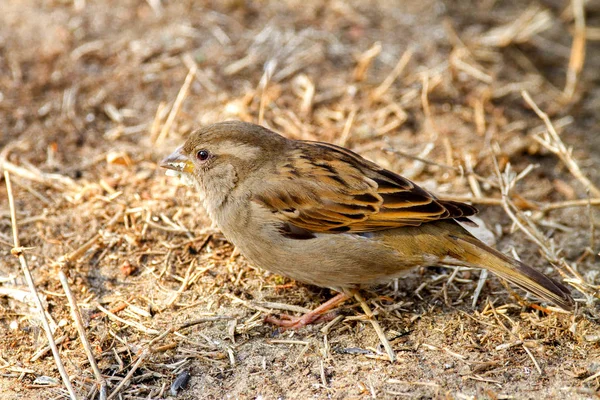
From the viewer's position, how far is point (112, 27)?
275 inches

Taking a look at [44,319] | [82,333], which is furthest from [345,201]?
[44,319]

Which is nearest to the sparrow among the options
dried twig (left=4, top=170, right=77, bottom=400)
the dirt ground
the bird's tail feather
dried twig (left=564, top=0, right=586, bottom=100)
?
the bird's tail feather

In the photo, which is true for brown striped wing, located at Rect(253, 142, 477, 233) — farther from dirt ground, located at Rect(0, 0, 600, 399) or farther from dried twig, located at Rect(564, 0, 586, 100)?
dried twig, located at Rect(564, 0, 586, 100)

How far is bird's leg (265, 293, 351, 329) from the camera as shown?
14.6ft

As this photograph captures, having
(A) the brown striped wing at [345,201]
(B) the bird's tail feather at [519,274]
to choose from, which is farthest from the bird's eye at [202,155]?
(B) the bird's tail feather at [519,274]

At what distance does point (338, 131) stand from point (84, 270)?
8.16 feet

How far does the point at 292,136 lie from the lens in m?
6.09

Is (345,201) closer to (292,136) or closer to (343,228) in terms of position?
(343,228)

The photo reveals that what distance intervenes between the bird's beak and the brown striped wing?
1.92ft

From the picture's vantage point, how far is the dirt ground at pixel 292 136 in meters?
4.14

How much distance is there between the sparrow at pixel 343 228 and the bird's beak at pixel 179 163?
0.39 metres

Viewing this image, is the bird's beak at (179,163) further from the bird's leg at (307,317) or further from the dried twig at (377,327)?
the dried twig at (377,327)

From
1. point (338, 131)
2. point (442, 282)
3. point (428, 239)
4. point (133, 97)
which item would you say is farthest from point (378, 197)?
point (133, 97)

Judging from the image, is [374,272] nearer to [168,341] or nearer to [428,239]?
[428,239]
